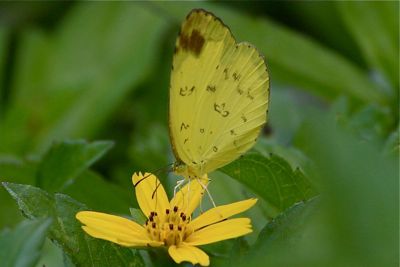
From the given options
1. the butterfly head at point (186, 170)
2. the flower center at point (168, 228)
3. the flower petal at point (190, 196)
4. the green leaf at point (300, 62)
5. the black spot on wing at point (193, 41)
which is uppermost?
the green leaf at point (300, 62)

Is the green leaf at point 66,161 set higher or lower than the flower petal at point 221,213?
higher

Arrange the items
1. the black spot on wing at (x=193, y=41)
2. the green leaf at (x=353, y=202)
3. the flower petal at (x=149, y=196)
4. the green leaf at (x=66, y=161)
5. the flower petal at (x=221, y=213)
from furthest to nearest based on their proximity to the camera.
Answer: the green leaf at (x=66, y=161) < the black spot on wing at (x=193, y=41) < the flower petal at (x=149, y=196) < the flower petal at (x=221, y=213) < the green leaf at (x=353, y=202)

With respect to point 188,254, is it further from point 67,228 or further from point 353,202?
point 353,202

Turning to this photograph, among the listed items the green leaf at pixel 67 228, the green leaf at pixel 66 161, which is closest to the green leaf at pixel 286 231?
the green leaf at pixel 67 228

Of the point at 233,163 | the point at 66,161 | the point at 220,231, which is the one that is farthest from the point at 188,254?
the point at 66,161

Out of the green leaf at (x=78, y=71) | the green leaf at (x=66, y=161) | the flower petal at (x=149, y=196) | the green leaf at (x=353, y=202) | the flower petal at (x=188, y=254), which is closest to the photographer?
the green leaf at (x=353, y=202)

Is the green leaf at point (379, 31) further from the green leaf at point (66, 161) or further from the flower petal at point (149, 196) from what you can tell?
the flower petal at point (149, 196)

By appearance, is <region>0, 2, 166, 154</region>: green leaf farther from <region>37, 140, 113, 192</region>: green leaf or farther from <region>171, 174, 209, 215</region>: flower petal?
<region>171, 174, 209, 215</region>: flower petal
